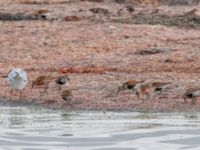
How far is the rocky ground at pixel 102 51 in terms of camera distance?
70.6ft

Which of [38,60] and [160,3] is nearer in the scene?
[38,60]

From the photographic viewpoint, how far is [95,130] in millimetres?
16953

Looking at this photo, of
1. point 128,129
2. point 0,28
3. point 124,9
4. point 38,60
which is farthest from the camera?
point 124,9

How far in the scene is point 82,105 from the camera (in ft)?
67.3

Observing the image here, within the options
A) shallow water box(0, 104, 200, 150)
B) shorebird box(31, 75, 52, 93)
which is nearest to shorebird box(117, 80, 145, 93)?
shorebird box(31, 75, 52, 93)

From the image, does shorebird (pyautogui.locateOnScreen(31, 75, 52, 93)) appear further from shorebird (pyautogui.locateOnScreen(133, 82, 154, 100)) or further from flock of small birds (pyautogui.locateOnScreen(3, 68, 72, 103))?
shorebird (pyautogui.locateOnScreen(133, 82, 154, 100))

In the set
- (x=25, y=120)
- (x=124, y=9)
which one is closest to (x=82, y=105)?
(x=25, y=120)

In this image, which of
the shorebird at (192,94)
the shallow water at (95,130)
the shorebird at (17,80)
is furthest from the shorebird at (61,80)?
the shorebird at (192,94)

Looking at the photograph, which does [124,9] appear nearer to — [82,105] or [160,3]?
[160,3]

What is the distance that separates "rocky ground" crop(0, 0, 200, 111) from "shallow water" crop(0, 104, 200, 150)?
1195 mm

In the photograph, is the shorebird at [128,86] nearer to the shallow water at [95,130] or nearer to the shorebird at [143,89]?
the shorebird at [143,89]

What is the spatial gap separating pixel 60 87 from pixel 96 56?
463 centimetres

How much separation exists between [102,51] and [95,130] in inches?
439

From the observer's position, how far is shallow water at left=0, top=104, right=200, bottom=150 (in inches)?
606
